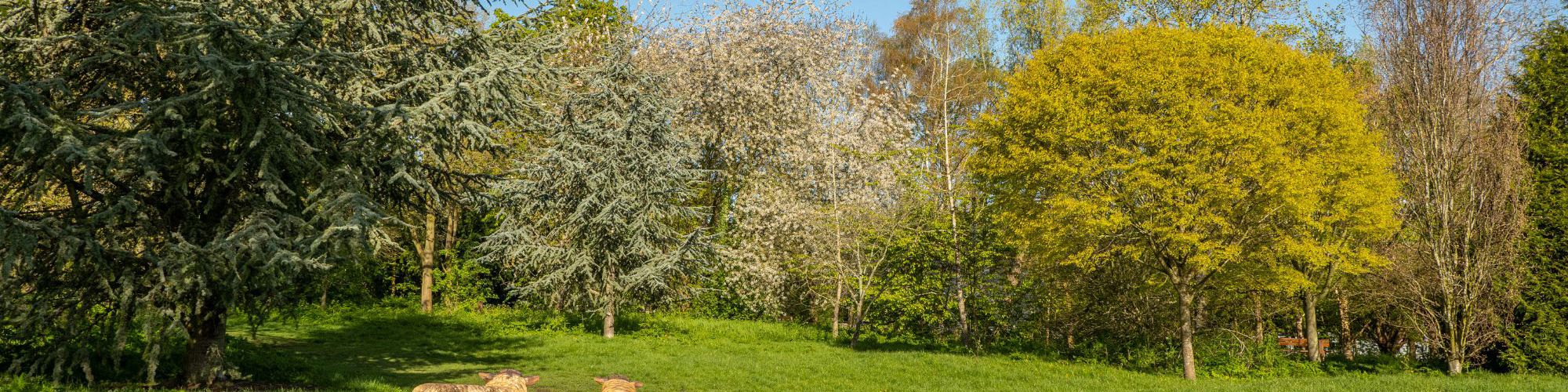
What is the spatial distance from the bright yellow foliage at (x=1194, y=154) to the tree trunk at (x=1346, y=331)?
6160 mm

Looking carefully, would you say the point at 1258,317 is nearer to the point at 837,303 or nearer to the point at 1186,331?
the point at 1186,331

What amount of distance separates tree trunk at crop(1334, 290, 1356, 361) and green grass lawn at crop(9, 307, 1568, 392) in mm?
7607

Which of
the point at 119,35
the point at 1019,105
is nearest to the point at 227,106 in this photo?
the point at 119,35

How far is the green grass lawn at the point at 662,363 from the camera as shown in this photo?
1412cm

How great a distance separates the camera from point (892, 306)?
23.0 metres

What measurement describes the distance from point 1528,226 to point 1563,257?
0.78 m

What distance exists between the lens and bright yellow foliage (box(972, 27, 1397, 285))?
16109mm

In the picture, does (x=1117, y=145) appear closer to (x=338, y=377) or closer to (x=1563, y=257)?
(x=1563, y=257)

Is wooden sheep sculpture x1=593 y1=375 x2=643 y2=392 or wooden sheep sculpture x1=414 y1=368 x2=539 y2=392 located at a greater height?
wooden sheep sculpture x1=414 y1=368 x2=539 y2=392

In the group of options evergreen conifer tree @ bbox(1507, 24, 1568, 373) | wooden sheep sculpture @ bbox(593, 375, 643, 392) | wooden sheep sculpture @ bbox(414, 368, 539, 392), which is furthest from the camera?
evergreen conifer tree @ bbox(1507, 24, 1568, 373)

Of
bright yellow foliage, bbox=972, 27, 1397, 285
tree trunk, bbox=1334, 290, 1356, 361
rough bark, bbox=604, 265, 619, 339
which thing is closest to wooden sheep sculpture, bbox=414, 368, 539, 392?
rough bark, bbox=604, 265, 619, 339

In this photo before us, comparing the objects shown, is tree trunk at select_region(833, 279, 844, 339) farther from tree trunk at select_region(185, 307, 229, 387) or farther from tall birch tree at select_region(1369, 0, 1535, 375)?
tree trunk at select_region(185, 307, 229, 387)

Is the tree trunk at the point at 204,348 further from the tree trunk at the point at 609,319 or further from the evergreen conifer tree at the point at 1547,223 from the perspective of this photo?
the evergreen conifer tree at the point at 1547,223

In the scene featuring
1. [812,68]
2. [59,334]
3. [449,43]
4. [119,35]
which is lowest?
[59,334]
